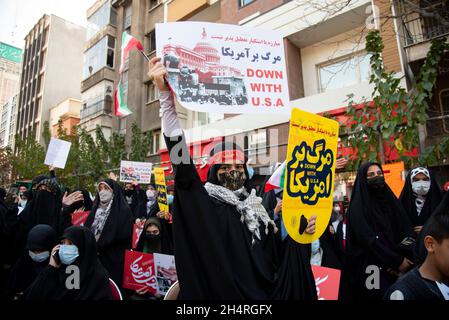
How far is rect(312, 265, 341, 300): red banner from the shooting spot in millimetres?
2213

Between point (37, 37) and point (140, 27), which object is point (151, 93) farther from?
point (37, 37)

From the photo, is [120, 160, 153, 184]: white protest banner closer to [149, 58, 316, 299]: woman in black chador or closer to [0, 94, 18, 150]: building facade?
[149, 58, 316, 299]: woman in black chador

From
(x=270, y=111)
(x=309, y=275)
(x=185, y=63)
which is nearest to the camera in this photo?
(x=309, y=275)

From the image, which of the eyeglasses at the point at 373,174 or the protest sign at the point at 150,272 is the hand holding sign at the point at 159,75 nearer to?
the protest sign at the point at 150,272

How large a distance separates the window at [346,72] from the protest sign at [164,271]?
7431 mm

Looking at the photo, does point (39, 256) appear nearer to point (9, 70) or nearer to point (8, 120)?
point (9, 70)

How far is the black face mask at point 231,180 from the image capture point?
79.7 inches

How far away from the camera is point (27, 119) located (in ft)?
103

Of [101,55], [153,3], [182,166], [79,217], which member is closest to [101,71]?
[101,55]

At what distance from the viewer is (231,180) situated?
2023mm

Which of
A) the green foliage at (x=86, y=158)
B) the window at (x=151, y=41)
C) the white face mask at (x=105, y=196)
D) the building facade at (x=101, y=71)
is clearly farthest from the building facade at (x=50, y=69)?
the white face mask at (x=105, y=196)

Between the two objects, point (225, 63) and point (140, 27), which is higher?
point (140, 27)
